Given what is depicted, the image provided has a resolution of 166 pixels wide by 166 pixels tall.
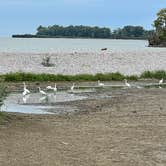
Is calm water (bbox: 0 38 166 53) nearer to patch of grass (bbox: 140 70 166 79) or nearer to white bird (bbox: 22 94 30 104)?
patch of grass (bbox: 140 70 166 79)

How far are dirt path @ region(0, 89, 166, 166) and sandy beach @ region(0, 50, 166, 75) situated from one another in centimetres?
2172

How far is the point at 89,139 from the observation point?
486 inches

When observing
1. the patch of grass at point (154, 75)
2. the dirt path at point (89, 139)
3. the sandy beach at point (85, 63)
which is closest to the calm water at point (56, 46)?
the sandy beach at point (85, 63)

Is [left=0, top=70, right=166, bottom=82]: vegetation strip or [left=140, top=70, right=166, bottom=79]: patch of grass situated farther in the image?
[left=140, top=70, right=166, bottom=79]: patch of grass

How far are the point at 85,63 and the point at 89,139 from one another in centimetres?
3269

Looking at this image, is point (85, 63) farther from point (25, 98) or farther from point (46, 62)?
point (25, 98)

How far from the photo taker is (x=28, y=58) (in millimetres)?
45844

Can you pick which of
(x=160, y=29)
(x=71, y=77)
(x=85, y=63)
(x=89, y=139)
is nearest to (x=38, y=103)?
(x=89, y=139)

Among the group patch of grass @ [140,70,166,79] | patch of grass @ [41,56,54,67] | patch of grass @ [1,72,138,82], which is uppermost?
patch of grass @ [41,56,54,67]

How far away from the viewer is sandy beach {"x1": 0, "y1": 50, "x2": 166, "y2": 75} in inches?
1597

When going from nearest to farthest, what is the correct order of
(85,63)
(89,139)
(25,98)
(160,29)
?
(89,139) < (25,98) < (85,63) < (160,29)

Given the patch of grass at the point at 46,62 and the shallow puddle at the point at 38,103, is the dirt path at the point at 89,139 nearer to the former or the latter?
the shallow puddle at the point at 38,103

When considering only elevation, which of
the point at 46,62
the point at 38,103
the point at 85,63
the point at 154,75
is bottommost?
the point at 154,75

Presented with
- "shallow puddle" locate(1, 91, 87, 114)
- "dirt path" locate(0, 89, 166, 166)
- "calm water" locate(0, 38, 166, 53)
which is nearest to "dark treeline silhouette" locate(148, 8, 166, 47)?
"calm water" locate(0, 38, 166, 53)
